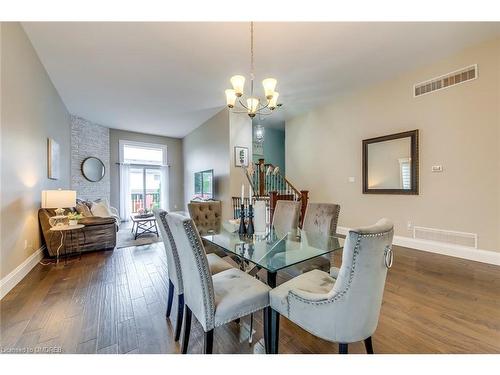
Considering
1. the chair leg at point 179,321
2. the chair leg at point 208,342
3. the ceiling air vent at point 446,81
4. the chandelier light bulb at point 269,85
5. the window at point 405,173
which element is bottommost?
the chair leg at point 179,321

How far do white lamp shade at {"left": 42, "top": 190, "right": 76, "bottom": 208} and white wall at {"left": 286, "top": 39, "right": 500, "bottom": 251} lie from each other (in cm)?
500

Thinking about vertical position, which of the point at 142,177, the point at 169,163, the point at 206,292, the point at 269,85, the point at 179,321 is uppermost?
the point at 269,85

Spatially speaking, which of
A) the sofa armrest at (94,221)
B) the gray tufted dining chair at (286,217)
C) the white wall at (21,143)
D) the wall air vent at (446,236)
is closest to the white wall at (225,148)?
the sofa armrest at (94,221)

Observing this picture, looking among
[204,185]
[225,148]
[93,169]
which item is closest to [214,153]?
[225,148]

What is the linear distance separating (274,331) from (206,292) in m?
0.52

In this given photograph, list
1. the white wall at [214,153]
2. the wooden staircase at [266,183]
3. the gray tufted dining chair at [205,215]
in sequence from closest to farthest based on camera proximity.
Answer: the gray tufted dining chair at [205,215]
the wooden staircase at [266,183]
the white wall at [214,153]

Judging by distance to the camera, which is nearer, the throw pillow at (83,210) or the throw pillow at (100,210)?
the throw pillow at (83,210)

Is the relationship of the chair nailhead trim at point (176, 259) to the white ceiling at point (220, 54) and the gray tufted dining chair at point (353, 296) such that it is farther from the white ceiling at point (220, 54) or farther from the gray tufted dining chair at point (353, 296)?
the white ceiling at point (220, 54)

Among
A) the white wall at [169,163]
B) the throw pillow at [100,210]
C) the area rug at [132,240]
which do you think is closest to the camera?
the area rug at [132,240]

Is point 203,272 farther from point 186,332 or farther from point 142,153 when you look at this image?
point 142,153

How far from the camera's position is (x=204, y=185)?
6.55m

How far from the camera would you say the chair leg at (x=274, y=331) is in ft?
4.34

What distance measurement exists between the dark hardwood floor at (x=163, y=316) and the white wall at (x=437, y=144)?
85 centimetres

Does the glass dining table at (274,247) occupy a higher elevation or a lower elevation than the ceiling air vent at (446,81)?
lower
